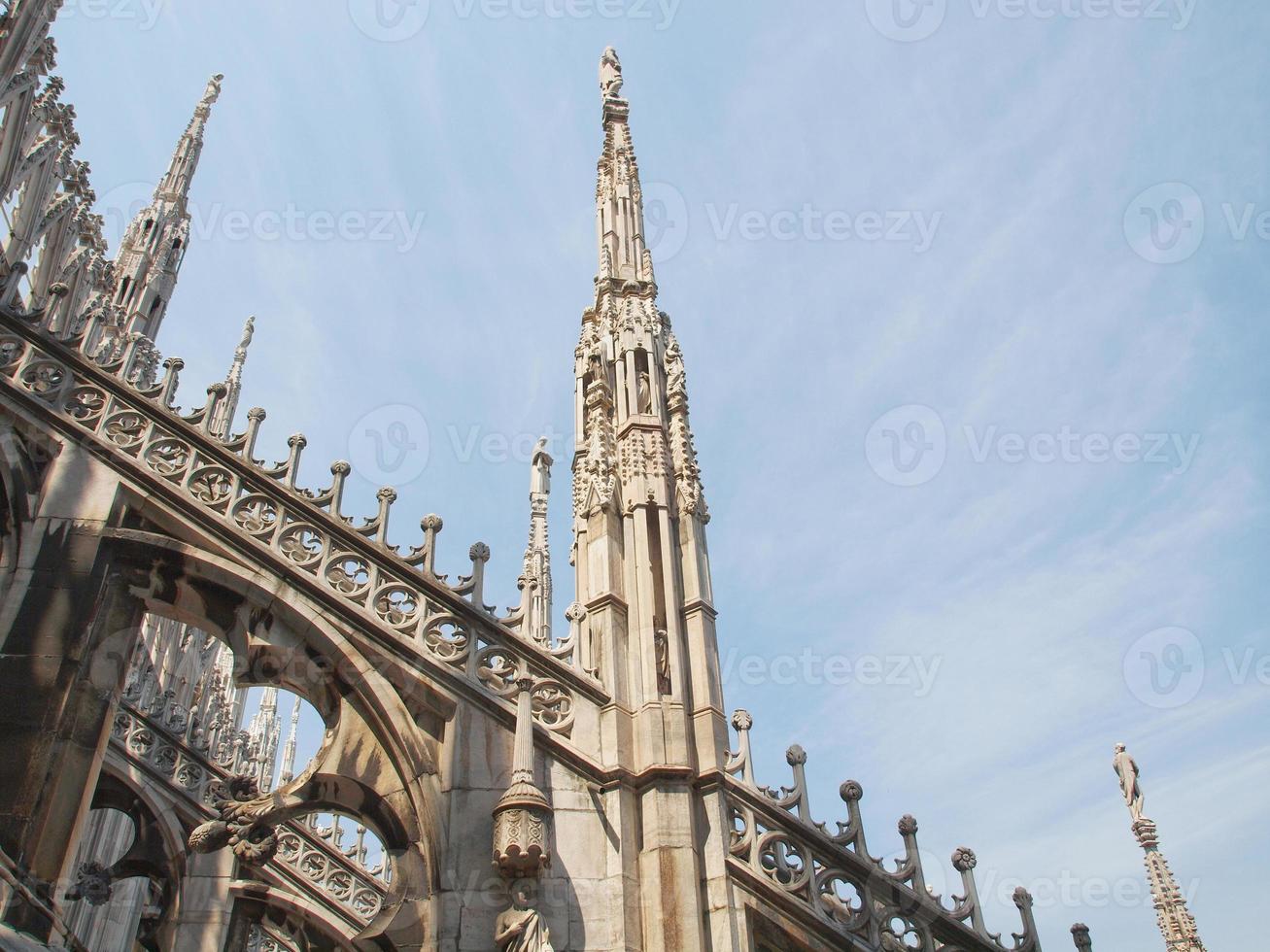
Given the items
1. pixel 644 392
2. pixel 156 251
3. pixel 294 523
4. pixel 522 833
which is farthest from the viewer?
pixel 156 251

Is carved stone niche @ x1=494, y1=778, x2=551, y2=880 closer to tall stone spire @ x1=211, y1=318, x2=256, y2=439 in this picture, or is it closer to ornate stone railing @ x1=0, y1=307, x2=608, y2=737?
ornate stone railing @ x1=0, y1=307, x2=608, y2=737

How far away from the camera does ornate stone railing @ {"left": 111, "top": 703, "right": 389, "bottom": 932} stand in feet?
42.9

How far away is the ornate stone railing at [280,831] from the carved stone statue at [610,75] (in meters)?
10.8

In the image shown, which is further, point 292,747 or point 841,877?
point 292,747

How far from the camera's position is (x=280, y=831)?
49.5ft

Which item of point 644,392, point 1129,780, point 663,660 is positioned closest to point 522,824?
point 663,660

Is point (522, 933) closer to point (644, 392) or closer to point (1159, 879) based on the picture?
point (644, 392)

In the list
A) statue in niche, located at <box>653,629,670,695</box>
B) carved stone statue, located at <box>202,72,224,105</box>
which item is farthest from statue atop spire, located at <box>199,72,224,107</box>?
statue in niche, located at <box>653,629,670,695</box>

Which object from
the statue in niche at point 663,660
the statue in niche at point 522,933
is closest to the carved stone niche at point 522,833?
the statue in niche at point 522,933

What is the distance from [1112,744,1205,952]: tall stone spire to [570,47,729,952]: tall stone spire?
12.1 metres

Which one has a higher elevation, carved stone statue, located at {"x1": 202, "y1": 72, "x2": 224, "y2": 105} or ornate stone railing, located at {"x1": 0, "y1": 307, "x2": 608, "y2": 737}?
carved stone statue, located at {"x1": 202, "y1": 72, "x2": 224, "y2": 105}

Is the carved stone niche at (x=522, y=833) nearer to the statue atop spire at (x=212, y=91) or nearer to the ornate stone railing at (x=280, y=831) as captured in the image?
the ornate stone railing at (x=280, y=831)

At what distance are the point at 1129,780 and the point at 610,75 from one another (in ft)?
49.3

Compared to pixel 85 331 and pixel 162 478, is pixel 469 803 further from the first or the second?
pixel 85 331
